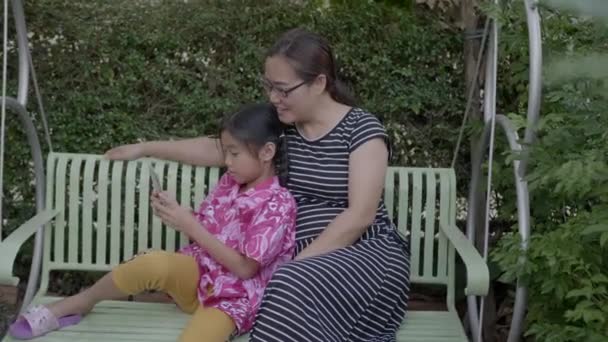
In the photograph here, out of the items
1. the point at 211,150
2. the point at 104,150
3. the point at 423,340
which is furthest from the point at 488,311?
the point at 104,150

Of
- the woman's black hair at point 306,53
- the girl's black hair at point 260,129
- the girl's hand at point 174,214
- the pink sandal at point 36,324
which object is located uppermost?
the woman's black hair at point 306,53

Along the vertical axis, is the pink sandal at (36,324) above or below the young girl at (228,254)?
below

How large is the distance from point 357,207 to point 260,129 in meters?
0.44

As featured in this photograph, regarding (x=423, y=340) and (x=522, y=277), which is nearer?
(x=522, y=277)

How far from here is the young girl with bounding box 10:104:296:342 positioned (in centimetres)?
355

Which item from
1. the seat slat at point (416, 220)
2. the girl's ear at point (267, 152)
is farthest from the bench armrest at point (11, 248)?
the seat slat at point (416, 220)

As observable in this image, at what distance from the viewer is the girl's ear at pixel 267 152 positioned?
12.2 ft

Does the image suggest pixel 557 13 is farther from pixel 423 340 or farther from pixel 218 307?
pixel 218 307

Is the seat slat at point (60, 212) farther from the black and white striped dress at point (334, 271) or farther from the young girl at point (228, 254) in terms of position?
the black and white striped dress at point (334, 271)

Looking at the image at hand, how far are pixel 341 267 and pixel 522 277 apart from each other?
22.7 inches

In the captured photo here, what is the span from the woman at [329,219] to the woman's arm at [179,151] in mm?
347

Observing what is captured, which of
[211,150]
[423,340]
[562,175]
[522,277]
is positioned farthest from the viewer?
[211,150]

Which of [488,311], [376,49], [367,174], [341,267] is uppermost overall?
[376,49]

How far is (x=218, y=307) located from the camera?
3541mm
